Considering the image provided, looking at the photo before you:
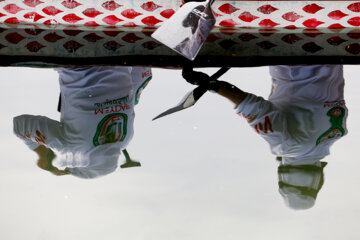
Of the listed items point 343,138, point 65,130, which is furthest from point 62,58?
point 343,138

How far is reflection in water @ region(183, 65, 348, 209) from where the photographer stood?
4.63 ft

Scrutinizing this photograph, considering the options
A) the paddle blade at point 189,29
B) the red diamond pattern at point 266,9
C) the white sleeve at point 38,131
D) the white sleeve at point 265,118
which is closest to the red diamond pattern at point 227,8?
the red diamond pattern at point 266,9

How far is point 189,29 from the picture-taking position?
6.68ft

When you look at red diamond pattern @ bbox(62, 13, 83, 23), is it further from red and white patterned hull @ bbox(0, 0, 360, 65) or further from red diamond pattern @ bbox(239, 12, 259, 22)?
red diamond pattern @ bbox(239, 12, 259, 22)

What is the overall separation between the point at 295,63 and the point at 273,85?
0.17 m

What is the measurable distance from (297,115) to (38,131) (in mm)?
776

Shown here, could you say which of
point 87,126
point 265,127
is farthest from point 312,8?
point 87,126

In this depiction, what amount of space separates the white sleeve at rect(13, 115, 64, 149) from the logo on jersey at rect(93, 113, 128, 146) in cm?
11

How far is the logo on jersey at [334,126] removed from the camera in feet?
5.02

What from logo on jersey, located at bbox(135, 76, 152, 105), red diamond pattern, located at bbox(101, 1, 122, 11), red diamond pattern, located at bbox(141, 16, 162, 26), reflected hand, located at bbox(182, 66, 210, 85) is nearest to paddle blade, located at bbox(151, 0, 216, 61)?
reflected hand, located at bbox(182, 66, 210, 85)

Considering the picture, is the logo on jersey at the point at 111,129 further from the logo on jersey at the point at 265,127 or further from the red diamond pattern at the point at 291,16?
the red diamond pattern at the point at 291,16

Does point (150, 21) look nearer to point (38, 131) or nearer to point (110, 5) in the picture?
point (110, 5)

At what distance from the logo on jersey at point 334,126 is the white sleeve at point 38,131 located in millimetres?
746

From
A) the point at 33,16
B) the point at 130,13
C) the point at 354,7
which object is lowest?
the point at 33,16
